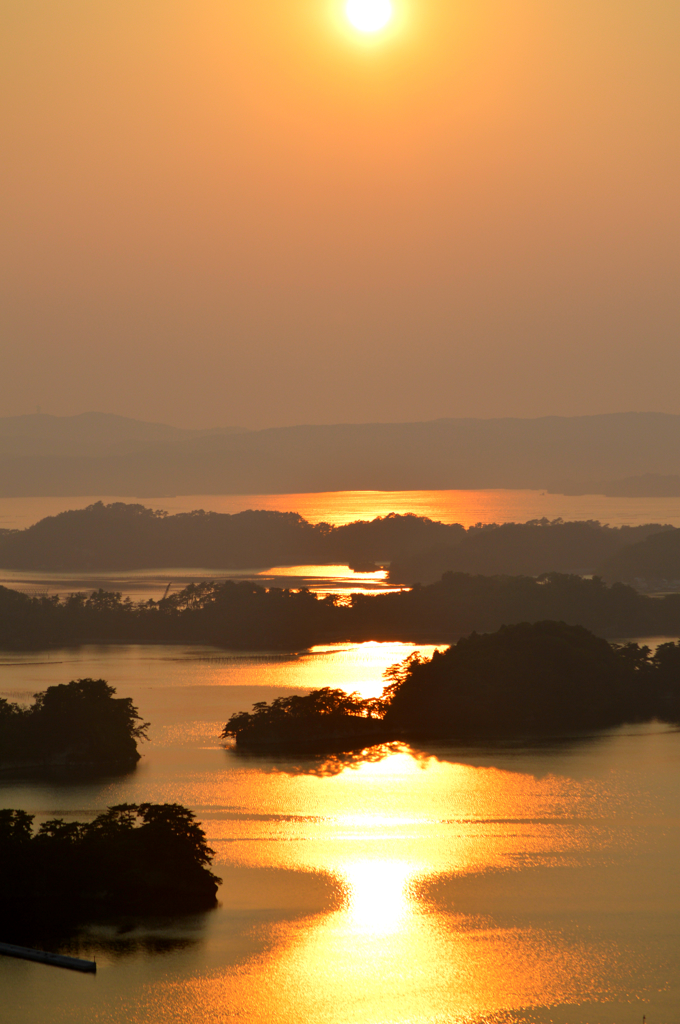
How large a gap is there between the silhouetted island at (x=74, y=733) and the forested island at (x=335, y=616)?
47.7 ft

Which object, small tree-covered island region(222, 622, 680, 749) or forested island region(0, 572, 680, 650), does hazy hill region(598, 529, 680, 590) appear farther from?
small tree-covered island region(222, 622, 680, 749)

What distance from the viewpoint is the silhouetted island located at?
→ 22.4 metres

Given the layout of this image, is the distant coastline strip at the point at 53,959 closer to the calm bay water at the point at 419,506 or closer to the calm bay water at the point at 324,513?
the calm bay water at the point at 324,513

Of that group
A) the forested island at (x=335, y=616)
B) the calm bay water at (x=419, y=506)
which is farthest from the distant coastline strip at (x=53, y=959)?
the calm bay water at (x=419, y=506)

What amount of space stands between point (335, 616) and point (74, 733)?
18.2 m

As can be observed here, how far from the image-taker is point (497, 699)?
26328 mm

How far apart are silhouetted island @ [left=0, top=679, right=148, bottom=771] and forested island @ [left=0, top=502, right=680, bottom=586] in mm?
36833

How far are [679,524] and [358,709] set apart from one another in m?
64.3

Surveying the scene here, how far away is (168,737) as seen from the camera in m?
25.1

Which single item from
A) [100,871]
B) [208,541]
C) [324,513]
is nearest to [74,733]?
[100,871]

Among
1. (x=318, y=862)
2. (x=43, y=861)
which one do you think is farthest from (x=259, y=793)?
(x=43, y=861)

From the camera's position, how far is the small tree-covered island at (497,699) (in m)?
24.8

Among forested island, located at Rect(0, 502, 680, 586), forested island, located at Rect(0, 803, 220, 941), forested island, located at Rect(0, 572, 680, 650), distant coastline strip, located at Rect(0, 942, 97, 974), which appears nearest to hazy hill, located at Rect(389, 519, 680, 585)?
forested island, located at Rect(0, 502, 680, 586)

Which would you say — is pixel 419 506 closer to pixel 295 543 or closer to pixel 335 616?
pixel 295 543
